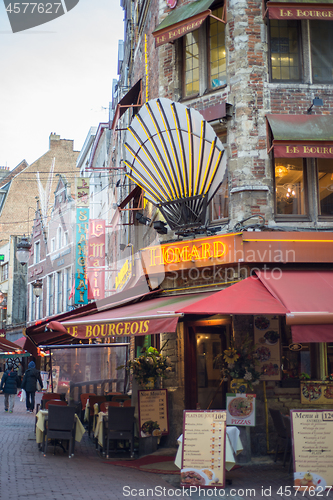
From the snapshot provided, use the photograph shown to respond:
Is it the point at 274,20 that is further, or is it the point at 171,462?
the point at 274,20

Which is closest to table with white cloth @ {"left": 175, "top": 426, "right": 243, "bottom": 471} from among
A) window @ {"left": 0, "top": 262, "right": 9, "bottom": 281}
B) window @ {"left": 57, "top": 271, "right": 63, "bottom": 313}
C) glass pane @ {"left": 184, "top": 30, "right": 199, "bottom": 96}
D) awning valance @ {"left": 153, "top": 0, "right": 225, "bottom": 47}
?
glass pane @ {"left": 184, "top": 30, "right": 199, "bottom": 96}

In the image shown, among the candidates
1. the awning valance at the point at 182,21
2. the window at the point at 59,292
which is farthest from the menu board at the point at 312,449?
the window at the point at 59,292

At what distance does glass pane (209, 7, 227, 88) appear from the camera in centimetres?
1145

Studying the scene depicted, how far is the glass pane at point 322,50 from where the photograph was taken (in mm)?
11117

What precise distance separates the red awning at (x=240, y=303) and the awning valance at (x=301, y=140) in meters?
2.81

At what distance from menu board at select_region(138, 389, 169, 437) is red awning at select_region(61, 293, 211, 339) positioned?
1.67 meters

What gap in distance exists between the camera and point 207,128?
10.5 m

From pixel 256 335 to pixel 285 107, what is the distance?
14.6 ft

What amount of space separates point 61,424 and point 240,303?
4514mm

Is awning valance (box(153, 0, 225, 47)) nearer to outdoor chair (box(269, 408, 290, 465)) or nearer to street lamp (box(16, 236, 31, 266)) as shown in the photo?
outdoor chair (box(269, 408, 290, 465))

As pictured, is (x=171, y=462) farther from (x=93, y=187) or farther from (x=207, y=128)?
(x=93, y=187)

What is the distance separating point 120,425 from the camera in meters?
10.1

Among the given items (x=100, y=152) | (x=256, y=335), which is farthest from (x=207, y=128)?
(x=100, y=152)

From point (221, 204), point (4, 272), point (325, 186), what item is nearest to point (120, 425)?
point (221, 204)
